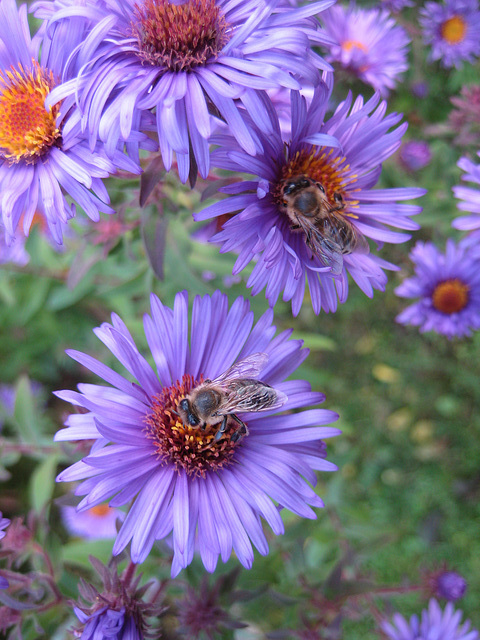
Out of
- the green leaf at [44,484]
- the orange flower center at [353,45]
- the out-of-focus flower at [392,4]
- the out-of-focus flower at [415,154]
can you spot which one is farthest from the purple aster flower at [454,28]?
the green leaf at [44,484]

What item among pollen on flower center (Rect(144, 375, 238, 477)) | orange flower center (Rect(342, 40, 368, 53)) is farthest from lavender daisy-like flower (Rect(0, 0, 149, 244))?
orange flower center (Rect(342, 40, 368, 53))

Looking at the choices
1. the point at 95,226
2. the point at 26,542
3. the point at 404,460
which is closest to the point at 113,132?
the point at 95,226

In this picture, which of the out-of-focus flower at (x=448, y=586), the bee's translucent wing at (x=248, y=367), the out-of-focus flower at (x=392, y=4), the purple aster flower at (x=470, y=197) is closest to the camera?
the bee's translucent wing at (x=248, y=367)

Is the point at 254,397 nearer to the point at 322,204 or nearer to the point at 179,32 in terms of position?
the point at 322,204

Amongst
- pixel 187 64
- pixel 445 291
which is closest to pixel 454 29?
pixel 445 291

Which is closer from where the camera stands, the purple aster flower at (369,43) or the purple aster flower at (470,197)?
the purple aster flower at (470,197)

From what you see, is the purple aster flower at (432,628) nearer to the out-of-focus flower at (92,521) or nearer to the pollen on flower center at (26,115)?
the out-of-focus flower at (92,521)
